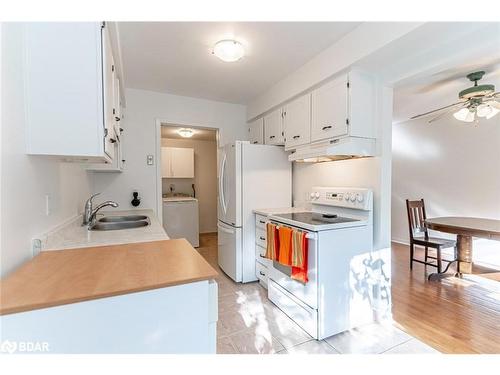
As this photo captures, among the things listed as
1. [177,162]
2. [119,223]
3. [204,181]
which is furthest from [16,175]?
[204,181]

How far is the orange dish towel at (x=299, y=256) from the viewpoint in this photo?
6.43 ft

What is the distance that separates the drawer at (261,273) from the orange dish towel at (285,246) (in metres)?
0.67

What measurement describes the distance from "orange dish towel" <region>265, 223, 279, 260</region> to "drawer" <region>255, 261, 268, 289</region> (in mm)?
481

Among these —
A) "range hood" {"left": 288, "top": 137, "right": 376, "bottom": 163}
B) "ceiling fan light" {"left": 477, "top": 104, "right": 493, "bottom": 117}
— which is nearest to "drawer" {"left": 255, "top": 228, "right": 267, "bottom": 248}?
"range hood" {"left": 288, "top": 137, "right": 376, "bottom": 163}

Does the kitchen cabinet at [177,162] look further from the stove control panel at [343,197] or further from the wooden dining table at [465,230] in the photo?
the wooden dining table at [465,230]

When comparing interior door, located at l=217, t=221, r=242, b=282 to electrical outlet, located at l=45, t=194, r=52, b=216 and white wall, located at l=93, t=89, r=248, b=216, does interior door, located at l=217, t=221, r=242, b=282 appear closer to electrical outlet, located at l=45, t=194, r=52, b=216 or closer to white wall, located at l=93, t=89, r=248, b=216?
white wall, located at l=93, t=89, r=248, b=216

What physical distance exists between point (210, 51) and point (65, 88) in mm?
1425

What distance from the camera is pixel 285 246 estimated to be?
2164 mm

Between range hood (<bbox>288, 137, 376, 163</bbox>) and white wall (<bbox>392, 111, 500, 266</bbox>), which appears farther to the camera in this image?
white wall (<bbox>392, 111, 500, 266</bbox>)

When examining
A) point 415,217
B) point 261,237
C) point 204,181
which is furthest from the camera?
point 204,181

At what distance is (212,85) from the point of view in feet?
9.91

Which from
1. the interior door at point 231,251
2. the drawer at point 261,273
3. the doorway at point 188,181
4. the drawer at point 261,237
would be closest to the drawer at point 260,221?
the drawer at point 261,237

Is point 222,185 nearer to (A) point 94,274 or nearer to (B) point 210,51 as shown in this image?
(B) point 210,51

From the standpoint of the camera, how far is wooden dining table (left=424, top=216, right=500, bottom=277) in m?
2.58
